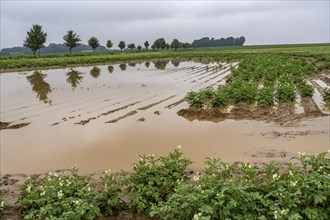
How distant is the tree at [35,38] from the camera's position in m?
60.8

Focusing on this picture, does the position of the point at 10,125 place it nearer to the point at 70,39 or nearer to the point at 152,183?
the point at 152,183

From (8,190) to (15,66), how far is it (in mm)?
42320

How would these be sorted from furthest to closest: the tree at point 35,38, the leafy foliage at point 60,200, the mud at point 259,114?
the tree at point 35,38
the mud at point 259,114
the leafy foliage at point 60,200

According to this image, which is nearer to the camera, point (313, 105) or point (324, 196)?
point (324, 196)

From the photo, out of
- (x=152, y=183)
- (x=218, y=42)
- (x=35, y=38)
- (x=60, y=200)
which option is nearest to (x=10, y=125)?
(x=60, y=200)

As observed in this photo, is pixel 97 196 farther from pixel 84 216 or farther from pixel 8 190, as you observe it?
pixel 8 190

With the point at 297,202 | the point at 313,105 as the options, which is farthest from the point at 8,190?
the point at 313,105

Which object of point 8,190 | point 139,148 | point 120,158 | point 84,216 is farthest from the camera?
point 139,148

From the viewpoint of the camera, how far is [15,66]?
44.6 meters

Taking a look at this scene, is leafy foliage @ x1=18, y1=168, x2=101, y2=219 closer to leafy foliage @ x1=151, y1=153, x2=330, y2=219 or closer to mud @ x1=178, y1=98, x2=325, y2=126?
leafy foliage @ x1=151, y1=153, x2=330, y2=219

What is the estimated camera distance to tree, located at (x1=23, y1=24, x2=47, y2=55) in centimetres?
6081

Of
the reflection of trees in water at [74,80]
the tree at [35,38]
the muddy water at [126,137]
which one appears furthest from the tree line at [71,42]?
the muddy water at [126,137]

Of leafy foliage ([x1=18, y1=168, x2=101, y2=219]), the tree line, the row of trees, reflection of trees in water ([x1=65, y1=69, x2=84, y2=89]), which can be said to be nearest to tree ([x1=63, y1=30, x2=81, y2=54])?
the tree line

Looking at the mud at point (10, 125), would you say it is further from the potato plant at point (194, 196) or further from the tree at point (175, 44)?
the tree at point (175, 44)
